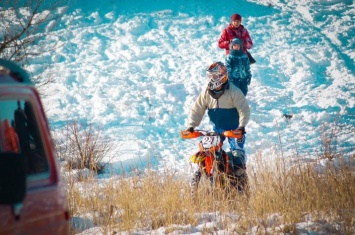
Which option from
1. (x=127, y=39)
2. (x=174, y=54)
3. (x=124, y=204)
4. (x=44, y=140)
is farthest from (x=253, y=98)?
(x=44, y=140)

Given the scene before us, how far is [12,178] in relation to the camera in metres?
1.52

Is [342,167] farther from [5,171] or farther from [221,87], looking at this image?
[5,171]

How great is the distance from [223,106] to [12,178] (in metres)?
4.00

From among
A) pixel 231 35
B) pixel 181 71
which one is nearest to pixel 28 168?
pixel 231 35

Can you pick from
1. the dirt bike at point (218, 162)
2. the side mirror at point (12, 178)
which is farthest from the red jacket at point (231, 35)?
the side mirror at point (12, 178)

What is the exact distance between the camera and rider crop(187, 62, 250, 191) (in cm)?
506

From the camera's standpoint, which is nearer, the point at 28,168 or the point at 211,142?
the point at 28,168

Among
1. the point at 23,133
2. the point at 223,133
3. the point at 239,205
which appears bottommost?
the point at 239,205

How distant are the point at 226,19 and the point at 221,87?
10801 mm

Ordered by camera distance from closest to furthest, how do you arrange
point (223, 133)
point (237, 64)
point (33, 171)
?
1. point (33, 171)
2. point (223, 133)
3. point (237, 64)

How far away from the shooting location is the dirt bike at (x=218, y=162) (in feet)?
15.1

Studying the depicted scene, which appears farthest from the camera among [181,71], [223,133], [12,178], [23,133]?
[181,71]

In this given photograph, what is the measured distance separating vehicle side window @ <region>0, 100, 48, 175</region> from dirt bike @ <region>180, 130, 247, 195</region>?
2.71 metres

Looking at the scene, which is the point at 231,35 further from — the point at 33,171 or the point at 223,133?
the point at 33,171
